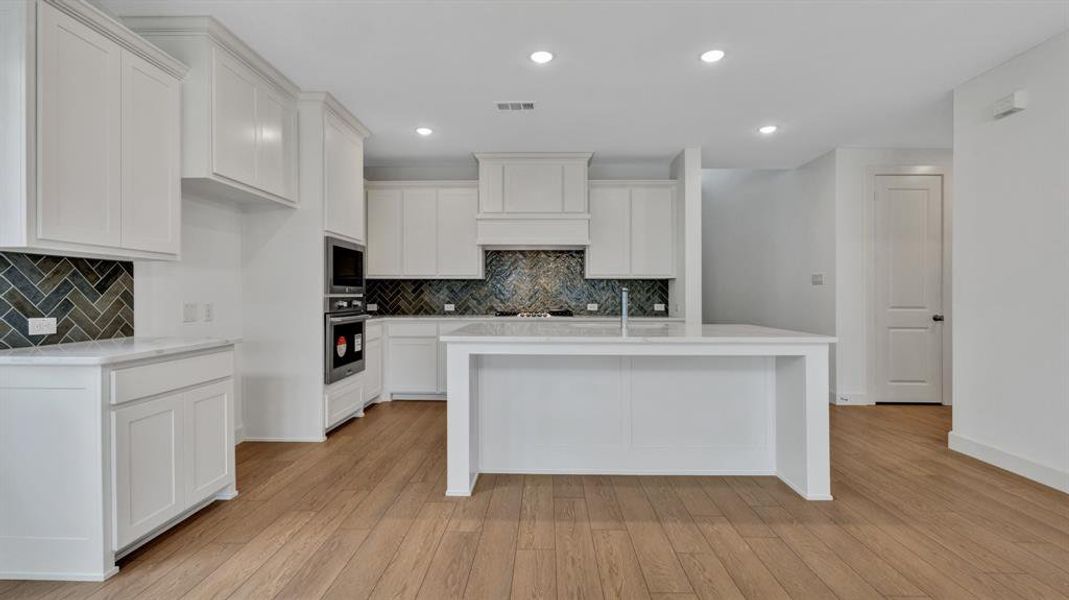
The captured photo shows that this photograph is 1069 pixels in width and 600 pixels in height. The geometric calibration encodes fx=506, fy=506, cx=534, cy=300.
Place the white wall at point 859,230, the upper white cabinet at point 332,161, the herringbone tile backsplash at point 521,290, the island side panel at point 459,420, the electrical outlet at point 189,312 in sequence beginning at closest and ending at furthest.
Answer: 1. the island side panel at point 459,420
2. the electrical outlet at point 189,312
3. the upper white cabinet at point 332,161
4. the white wall at point 859,230
5. the herringbone tile backsplash at point 521,290

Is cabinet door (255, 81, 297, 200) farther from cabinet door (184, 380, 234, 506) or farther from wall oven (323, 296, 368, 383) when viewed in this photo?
cabinet door (184, 380, 234, 506)

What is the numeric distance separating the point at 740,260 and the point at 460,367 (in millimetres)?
5348

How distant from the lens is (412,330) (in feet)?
17.0

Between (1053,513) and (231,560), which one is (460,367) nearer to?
(231,560)

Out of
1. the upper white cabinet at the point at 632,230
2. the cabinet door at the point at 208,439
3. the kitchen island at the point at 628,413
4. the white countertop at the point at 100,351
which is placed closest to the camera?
the white countertop at the point at 100,351

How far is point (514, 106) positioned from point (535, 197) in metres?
1.35

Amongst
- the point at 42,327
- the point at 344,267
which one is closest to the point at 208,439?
the point at 42,327

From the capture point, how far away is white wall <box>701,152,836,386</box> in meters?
5.25

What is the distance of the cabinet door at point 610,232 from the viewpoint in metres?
5.40

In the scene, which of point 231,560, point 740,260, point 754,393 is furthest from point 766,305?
point 231,560

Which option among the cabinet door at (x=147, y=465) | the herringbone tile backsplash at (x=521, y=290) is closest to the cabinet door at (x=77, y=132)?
the cabinet door at (x=147, y=465)

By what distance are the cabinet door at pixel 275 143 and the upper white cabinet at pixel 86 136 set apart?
0.57 m

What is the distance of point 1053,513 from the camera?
8.22 feet

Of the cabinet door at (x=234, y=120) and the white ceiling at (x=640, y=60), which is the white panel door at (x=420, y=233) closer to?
the white ceiling at (x=640, y=60)
